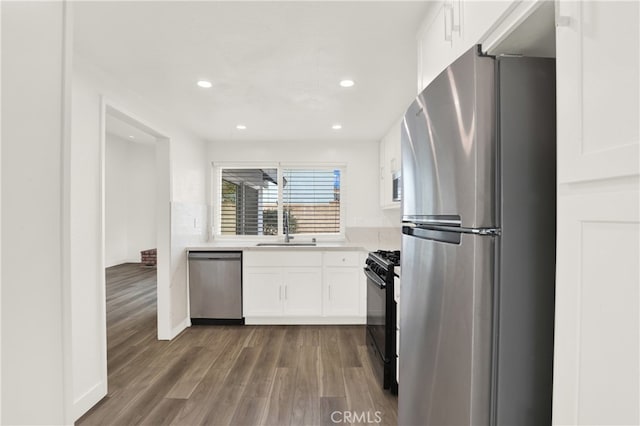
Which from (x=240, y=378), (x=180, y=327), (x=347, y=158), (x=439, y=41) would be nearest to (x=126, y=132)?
(x=180, y=327)

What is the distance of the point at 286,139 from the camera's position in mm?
4141

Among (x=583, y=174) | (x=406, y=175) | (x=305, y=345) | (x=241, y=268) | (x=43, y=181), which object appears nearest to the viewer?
(x=43, y=181)

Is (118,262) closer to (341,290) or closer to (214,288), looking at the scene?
(214,288)

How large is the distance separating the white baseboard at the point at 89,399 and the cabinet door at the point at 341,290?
7.01 feet

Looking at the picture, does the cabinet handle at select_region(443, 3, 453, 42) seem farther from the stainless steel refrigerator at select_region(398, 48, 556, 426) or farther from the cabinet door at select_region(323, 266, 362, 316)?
the cabinet door at select_region(323, 266, 362, 316)

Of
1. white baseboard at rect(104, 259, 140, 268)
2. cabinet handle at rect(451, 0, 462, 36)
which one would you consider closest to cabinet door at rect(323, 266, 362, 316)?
cabinet handle at rect(451, 0, 462, 36)

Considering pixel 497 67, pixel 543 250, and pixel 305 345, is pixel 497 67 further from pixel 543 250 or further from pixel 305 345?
pixel 305 345

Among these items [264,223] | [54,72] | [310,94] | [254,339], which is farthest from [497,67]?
[264,223]

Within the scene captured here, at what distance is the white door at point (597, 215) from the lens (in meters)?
0.51

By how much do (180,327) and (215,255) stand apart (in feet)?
2.78

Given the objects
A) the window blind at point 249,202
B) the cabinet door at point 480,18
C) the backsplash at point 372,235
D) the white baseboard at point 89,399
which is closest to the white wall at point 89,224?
the white baseboard at point 89,399

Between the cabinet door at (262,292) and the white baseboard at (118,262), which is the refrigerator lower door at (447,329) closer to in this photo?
the cabinet door at (262,292)

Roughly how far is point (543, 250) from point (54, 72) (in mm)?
1168

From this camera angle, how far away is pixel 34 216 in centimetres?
43
